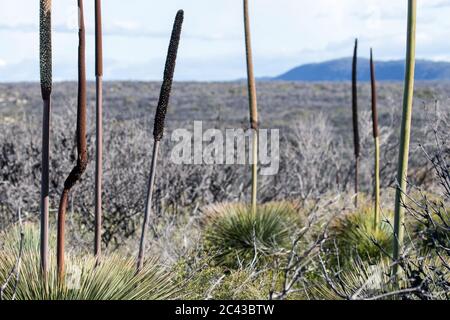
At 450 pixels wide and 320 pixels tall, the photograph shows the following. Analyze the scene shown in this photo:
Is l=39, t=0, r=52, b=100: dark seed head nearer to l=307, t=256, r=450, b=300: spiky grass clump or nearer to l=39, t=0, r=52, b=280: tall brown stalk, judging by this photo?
l=39, t=0, r=52, b=280: tall brown stalk

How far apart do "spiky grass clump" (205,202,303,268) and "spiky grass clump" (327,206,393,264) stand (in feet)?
1.97

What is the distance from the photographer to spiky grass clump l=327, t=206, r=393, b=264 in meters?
9.31

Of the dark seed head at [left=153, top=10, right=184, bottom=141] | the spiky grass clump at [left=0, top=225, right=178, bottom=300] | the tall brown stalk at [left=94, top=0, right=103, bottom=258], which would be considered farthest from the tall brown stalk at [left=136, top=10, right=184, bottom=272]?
the spiky grass clump at [left=0, top=225, right=178, bottom=300]

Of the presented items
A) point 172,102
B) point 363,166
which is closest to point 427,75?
point 172,102

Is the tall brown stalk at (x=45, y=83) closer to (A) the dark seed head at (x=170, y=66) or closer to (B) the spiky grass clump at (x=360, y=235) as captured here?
(A) the dark seed head at (x=170, y=66)

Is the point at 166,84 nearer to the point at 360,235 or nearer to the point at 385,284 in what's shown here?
the point at 385,284

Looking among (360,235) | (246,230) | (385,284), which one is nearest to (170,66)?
(385,284)

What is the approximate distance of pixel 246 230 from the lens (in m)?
9.52

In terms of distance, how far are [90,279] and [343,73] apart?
639 ft

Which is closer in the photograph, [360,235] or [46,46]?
[46,46]

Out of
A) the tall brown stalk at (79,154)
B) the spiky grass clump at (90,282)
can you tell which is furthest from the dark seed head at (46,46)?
the spiky grass clump at (90,282)

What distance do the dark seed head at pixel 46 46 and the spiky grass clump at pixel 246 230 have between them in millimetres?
4790

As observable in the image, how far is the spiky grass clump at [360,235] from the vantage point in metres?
9.31

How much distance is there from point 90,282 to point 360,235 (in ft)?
18.1
